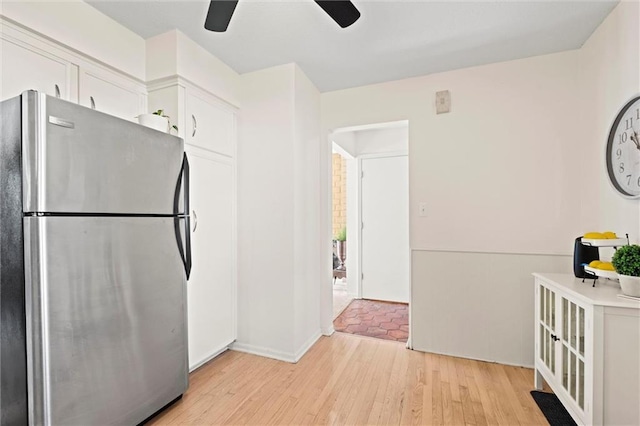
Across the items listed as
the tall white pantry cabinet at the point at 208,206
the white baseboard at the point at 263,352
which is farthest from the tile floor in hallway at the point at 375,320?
the tall white pantry cabinet at the point at 208,206

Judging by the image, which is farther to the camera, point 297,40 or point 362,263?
point 362,263

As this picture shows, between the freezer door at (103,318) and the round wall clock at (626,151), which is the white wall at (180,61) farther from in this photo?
the round wall clock at (626,151)

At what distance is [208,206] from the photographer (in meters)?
2.36

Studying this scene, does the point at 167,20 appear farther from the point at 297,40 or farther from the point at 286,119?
the point at 286,119

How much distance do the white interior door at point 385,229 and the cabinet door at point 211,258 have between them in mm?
2112

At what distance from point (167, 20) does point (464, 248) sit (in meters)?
2.73

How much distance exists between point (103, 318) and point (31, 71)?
4.43 ft

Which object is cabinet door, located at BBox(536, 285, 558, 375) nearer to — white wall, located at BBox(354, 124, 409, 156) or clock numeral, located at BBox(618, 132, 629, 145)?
clock numeral, located at BBox(618, 132, 629, 145)

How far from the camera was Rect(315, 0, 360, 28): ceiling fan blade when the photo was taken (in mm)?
1329

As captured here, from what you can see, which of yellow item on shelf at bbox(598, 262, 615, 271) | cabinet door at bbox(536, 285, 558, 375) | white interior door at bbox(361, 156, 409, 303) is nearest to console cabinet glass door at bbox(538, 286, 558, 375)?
cabinet door at bbox(536, 285, 558, 375)

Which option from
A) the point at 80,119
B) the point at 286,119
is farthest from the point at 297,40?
the point at 80,119

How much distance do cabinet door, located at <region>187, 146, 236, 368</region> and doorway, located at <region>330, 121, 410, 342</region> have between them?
5.60 ft

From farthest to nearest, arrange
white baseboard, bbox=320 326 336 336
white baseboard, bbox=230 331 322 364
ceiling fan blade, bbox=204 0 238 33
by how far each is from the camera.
→ white baseboard, bbox=320 326 336 336
white baseboard, bbox=230 331 322 364
ceiling fan blade, bbox=204 0 238 33

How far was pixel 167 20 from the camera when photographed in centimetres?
197
